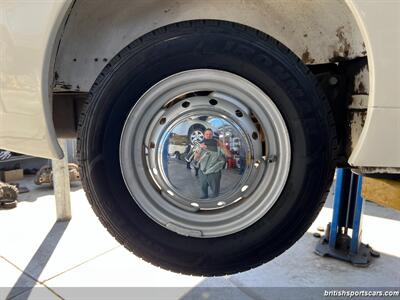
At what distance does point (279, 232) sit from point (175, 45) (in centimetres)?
79

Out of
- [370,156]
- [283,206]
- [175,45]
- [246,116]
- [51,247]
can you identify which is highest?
[175,45]

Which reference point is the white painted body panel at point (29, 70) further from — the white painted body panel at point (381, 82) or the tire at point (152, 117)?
the white painted body panel at point (381, 82)

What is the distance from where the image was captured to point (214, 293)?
110 inches

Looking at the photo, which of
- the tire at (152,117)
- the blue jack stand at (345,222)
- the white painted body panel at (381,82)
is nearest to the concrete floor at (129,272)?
the blue jack stand at (345,222)

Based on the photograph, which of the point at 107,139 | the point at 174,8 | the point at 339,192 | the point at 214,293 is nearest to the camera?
the point at 107,139

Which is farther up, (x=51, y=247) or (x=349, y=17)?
(x=349, y=17)

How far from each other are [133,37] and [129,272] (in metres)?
2.32

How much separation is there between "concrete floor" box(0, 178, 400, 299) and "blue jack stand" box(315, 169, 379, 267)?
142 millimetres

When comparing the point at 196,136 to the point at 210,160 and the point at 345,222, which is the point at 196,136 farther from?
the point at 345,222

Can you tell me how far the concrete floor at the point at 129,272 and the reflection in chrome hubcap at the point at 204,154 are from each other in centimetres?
168

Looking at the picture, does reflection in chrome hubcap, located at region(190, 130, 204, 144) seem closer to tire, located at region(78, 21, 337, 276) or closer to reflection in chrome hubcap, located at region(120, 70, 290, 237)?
reflection in chrome hubcap, located at region(120, 70, 290, 237)

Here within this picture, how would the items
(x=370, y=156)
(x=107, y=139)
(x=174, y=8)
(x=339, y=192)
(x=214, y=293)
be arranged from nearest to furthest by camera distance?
(x=370, y=156)
(x=107, y=139)
(x=174, y=8)
(x=214, y=293)
(x=339, y=192)

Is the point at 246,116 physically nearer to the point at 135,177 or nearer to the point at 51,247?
the point at 135,177

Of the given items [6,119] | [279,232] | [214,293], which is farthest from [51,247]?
[279,232]
